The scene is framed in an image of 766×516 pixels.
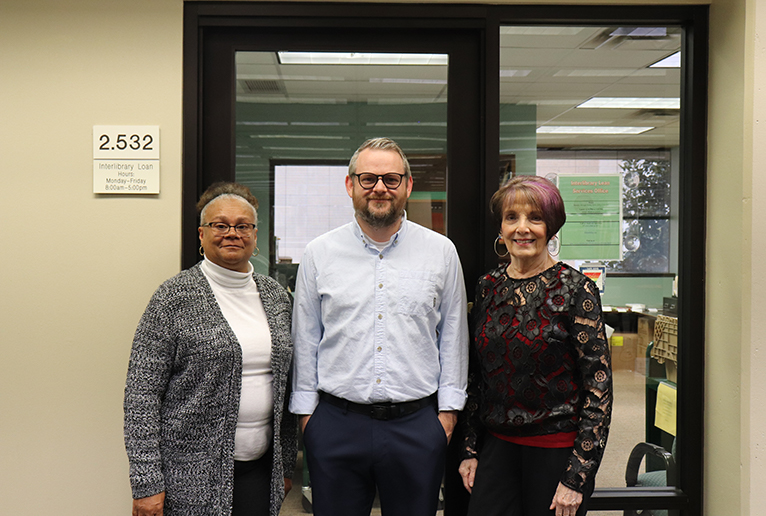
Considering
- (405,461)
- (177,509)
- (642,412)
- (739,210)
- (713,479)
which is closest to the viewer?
(177,509)

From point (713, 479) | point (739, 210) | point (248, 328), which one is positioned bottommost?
point (713, 479)

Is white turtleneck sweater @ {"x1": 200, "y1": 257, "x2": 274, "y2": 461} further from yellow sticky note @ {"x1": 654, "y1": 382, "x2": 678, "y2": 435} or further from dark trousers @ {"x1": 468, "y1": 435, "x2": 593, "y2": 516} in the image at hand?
yellow sticky note @ {"x1": 654, "y1": 382, "x2": 678, "y2": 435}

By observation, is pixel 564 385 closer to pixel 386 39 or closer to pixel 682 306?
pixel 682 306

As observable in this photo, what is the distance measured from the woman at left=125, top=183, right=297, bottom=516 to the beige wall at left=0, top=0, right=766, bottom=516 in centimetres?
48

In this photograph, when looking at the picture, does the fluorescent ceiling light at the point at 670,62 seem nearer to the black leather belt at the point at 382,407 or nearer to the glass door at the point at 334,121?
the glass door at the point at 334,121

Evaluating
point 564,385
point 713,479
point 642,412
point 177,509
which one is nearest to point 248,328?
point 177,509

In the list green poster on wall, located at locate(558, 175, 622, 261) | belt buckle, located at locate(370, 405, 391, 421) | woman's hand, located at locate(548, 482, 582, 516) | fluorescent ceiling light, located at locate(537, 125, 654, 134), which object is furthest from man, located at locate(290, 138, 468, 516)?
fluorescent ceiling light, located at locate(537, 125, 654, 134)

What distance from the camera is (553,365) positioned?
161 centimetres

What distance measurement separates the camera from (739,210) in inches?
77.3

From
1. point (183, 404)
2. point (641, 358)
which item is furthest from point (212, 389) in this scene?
point (641, 358)

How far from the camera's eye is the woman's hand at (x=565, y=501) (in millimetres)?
1541

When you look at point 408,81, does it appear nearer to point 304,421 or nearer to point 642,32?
point 642,32

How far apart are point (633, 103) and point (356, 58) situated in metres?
1.16

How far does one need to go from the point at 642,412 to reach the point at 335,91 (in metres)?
1.85
